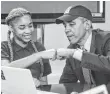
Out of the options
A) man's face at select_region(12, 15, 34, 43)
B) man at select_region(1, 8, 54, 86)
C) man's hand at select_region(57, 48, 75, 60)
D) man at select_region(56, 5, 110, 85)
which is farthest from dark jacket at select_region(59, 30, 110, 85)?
man's face at select_region(12, 15, 34, 43)

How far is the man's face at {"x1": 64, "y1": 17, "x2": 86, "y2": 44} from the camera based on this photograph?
1800mm

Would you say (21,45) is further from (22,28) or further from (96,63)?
(96,63)

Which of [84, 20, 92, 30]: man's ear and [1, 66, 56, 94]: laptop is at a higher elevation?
[84, 20, 92, 30]: man's ear

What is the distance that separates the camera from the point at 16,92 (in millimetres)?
1312

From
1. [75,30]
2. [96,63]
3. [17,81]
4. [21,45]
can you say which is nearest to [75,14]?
[75,30]

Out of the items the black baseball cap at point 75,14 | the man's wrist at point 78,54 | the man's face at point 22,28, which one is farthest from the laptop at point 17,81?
the man's face at point 22,28

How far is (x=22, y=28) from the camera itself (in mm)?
2037

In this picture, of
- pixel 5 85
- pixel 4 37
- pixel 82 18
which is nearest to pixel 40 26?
pixel 4 37

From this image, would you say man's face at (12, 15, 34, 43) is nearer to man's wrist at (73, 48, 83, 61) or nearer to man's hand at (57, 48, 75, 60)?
man's hand at (57, 48, 75, 60)

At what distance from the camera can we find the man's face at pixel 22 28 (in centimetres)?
201

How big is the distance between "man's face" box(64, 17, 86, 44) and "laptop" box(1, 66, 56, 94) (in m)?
0.63

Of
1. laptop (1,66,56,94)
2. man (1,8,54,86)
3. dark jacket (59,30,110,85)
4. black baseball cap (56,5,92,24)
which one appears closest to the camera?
laptop (1,66,56,94)

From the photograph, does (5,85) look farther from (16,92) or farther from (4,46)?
(4,46)

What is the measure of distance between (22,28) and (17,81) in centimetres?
82
